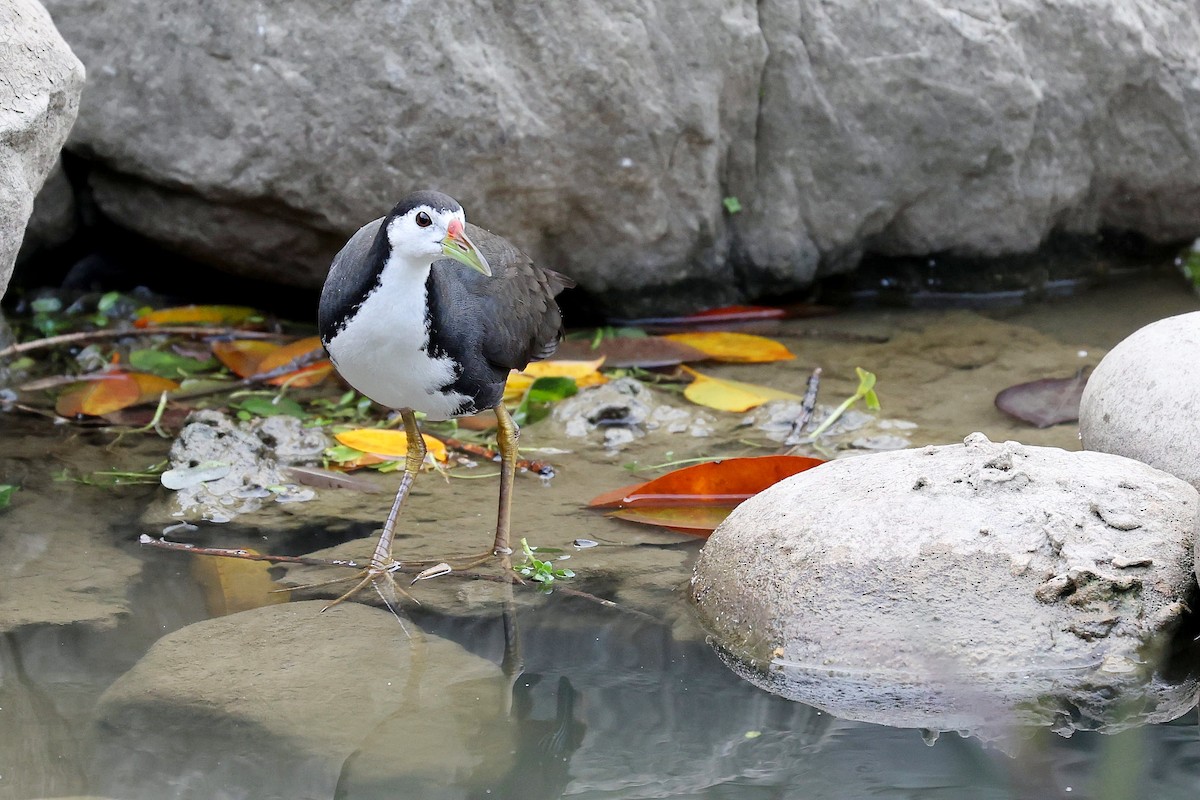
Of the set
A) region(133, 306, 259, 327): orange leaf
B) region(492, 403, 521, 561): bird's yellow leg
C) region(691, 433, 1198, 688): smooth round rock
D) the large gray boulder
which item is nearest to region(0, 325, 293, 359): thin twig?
region(133, 306, 259, 327): orange leaf

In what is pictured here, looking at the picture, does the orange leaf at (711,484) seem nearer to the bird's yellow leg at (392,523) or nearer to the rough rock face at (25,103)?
the bird's yellow leg at (392,523)

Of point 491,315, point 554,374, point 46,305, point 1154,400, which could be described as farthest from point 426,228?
point 46,305

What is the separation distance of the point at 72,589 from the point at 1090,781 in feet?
8.94

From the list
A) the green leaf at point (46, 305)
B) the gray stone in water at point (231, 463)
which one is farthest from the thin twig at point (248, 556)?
the green leaf at point (46, 305)

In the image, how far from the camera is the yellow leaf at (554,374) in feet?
17.2

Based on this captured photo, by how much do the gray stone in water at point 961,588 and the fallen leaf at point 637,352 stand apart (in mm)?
2020

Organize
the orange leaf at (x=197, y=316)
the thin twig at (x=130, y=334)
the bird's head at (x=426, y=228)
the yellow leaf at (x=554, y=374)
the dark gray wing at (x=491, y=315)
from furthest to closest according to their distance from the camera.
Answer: the orange leaf at (x=197, y=316) < the yellow leaf at (x=554, y=374) < the thin twig at (x=130, y=334) < the dark gray wing at (x=491, y=315) < the bird's head at (x=426, y=228)

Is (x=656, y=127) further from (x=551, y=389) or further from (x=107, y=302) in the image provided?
(x=107, y=302)

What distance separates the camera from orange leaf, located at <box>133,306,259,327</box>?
5.71m

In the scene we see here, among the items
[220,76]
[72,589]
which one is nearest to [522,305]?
[72,589]

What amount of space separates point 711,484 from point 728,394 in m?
0.93

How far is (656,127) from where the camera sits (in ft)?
17.8

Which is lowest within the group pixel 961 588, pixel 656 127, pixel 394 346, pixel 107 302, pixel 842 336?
pixel 107 302

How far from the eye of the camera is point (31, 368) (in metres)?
5.34
